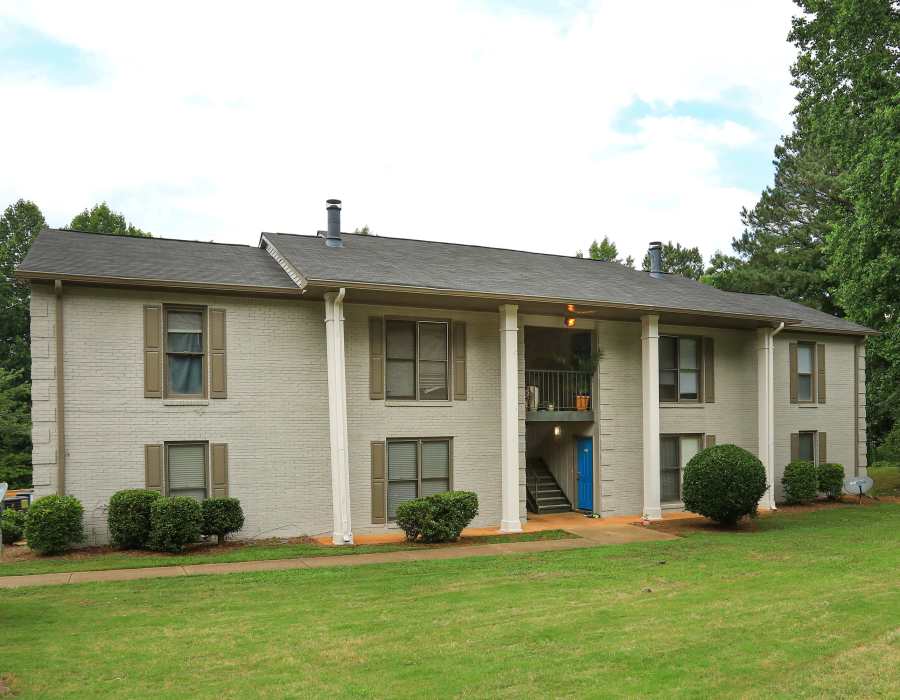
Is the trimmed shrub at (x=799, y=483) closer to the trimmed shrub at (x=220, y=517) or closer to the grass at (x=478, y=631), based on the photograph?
the grass at (x=478, y=631)

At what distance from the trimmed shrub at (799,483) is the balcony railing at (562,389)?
21.7 feet

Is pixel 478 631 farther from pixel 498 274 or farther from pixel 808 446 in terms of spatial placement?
pixel 808 446

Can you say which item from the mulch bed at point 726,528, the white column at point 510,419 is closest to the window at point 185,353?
the white column at point 510,419

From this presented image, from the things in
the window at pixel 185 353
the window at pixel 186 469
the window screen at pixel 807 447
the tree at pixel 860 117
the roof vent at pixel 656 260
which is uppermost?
the tree at pixel 860 117

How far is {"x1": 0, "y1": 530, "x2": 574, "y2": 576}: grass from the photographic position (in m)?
11.9

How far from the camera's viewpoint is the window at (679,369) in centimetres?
1989

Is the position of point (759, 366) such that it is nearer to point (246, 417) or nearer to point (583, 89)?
point (583, 89)

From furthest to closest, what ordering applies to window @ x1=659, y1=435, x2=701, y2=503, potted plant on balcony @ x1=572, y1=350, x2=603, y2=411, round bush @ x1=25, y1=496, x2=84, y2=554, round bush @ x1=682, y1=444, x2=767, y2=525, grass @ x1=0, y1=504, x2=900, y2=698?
window @ x1=659, y1=435, x2=701, y2=503
potted plant on balcony @ x1=572, y1=350, x2=603, y2=411
round bush @ x1=682, y1=444, x2=767, y2=525
round bush @ x1=25, y1=496, x2=84, y2=554
grass @ x1=0, y1=504, x2=900, y2=698

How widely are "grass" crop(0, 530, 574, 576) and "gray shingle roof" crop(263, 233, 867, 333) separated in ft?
16.3

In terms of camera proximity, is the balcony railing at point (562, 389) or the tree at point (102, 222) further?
the tree at point (102, 222)

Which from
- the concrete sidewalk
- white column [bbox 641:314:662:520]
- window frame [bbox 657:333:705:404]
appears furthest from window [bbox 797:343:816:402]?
the concrete sidewalk

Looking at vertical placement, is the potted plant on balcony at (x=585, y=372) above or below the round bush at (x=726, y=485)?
above

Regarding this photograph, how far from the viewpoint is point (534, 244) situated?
66.8 m

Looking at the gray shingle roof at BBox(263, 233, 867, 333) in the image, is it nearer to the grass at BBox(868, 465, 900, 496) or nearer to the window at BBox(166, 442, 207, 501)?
Answer: the window at BBox(166, 442, 207, 501)
